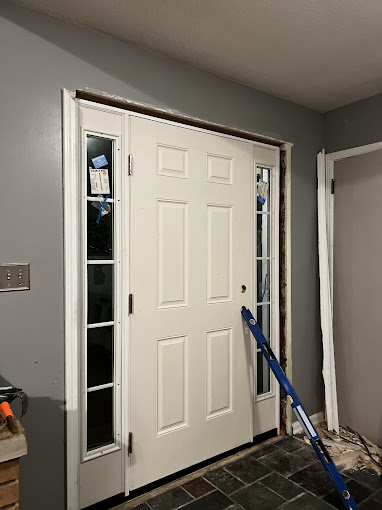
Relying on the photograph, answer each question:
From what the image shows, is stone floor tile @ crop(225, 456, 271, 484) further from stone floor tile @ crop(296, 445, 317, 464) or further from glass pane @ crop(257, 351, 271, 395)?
glass pane @ crop(257, 351, 271, 395)

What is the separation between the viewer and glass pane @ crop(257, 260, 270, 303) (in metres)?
2.63

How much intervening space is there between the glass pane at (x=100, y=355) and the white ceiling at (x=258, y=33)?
4.93ft

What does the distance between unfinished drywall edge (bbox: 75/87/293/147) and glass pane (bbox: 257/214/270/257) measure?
0.53 meters

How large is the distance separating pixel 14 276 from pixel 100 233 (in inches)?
18.7

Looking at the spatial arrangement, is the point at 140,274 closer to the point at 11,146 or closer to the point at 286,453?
the point at 11,146

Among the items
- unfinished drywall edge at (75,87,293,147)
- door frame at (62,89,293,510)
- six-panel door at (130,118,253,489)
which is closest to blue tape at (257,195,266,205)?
six-panel door at (130,118,253,489)

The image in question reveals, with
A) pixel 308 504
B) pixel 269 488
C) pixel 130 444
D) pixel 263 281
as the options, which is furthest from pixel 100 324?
pixel 308 504

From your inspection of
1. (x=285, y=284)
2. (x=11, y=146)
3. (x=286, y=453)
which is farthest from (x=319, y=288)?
(x=11, y=146)

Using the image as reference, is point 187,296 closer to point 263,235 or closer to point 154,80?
point 263,235

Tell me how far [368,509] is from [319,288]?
1424 mm

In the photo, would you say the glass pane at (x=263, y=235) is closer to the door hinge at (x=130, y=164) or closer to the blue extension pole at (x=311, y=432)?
the blue extension pole at (x=311, y=432)

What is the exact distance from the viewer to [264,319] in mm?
2664

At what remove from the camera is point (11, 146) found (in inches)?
63.9

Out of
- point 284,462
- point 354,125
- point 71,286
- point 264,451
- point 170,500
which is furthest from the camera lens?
point 354,125
